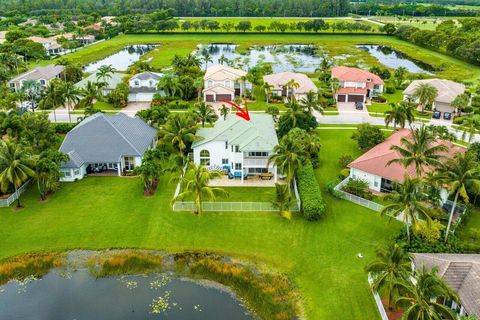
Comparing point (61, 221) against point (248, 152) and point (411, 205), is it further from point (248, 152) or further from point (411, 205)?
point (411, 205)

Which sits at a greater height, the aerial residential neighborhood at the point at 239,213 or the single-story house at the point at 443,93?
the single-story house at the point at 443,93

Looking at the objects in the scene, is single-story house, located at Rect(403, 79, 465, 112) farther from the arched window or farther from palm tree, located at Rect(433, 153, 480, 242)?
the arched window

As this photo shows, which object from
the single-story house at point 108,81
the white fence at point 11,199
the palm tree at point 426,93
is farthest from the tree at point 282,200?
the single-story house at point 108,81

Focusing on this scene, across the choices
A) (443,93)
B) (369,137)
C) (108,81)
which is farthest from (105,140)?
(443,93)

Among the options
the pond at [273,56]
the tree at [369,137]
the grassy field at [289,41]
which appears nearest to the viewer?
the tree at [369,137]

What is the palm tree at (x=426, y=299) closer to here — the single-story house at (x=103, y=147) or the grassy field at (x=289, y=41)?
the single-story house at (x=103, y=147)

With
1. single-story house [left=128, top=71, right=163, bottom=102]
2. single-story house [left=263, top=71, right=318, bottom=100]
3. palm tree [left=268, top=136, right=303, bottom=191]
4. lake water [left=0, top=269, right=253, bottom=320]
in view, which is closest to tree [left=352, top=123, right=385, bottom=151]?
palm tree [left=268, top=136, right=303, bottom=191]

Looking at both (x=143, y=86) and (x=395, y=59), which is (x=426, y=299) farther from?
(x=395, y=59)

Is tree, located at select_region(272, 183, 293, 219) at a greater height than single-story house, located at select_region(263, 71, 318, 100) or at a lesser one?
lesser
